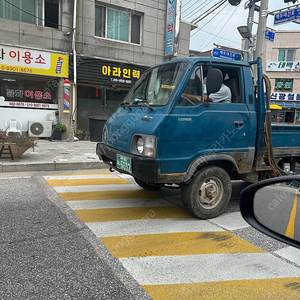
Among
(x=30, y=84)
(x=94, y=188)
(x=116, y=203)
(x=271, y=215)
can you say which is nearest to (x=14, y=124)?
(x=30, y=84)

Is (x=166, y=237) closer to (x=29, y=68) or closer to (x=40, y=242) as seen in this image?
(x=40, y=242)

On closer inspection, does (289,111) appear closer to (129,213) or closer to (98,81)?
(98,81)

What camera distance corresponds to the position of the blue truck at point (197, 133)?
387 cm

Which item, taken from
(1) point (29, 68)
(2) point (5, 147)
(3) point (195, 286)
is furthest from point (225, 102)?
(1) point (29, 68)

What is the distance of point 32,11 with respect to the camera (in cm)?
1288

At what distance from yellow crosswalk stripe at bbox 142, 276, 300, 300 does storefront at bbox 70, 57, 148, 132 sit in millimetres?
12012

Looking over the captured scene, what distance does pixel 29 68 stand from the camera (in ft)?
41.5

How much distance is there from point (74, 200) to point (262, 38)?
370 inches

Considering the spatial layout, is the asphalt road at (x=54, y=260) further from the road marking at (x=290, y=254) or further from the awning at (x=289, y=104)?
the awning at (x=289, y=104)

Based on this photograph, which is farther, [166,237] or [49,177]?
[49,177]

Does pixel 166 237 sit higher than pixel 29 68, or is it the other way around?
pixel 29 68

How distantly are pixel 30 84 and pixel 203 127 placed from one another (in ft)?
38.8

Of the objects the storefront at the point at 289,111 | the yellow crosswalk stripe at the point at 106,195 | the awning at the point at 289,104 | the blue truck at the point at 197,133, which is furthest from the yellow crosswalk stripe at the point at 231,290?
the awning at the point at 289,104

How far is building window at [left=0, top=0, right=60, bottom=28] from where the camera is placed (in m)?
12.4
